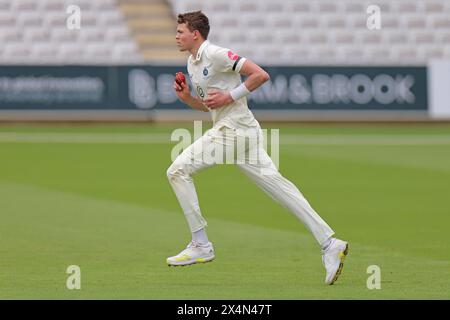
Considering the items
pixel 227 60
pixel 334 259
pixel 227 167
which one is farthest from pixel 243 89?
pixel 227 167

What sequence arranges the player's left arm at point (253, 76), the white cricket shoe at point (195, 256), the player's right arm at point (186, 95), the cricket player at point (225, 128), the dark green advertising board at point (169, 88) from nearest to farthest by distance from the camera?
the player's left arm at point (253, 76) < the cricket player at point (225, 128) < the player's right arm at point (186, 95) < the white cricket shoe at point (195, 256) < the dark green advertising board at point (169, 88)

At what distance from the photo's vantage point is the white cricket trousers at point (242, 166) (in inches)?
363

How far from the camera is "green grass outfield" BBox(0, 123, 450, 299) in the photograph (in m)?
9.05

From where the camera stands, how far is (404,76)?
27453 mm

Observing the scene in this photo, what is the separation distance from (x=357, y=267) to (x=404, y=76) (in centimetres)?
1794

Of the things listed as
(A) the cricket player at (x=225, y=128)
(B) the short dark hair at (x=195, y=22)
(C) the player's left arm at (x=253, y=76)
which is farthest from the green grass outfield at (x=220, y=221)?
(B) the short dark hair at (x=195, y=22)

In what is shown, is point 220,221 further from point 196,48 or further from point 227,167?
point 227,167

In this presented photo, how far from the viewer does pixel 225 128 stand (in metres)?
9.36

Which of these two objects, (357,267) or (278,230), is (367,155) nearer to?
(278,230)

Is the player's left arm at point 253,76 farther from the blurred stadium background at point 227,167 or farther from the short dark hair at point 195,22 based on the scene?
the blurred stadium background at point 227,167

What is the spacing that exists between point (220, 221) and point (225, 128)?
382 centimetres

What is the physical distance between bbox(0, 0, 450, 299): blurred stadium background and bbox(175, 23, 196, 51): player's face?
1.77m

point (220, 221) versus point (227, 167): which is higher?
point (227, 167)

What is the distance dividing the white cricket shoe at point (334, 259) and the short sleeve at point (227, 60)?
149 cm
